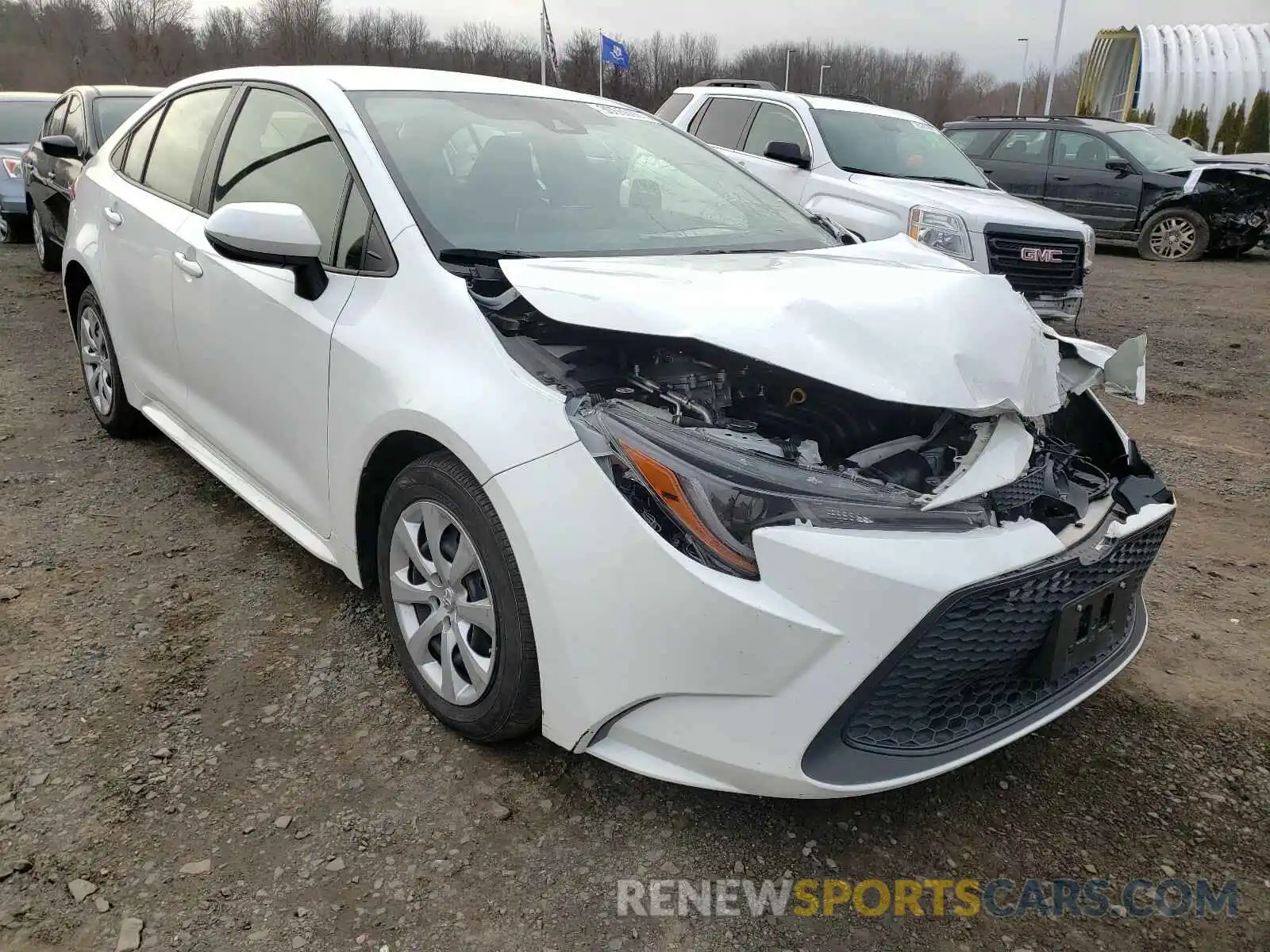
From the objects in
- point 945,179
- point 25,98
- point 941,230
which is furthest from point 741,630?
point 25,98

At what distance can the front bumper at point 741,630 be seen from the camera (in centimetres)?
171

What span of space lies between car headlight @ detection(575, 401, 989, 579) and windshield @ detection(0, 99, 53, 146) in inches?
410

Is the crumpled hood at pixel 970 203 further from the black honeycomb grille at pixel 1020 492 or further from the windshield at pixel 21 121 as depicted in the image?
the windshield at pixel 21 121

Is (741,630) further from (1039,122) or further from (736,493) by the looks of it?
(1039,122)

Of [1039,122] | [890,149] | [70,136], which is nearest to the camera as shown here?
[70,136]

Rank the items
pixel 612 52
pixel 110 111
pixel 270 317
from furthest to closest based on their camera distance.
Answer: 1. pixel 612 52
2. pixel 110 111
3. pixel 270 317

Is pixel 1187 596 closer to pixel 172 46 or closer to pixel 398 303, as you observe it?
pixel 398 303

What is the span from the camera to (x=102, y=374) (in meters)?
4.21

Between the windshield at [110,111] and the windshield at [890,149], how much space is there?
17.6ft

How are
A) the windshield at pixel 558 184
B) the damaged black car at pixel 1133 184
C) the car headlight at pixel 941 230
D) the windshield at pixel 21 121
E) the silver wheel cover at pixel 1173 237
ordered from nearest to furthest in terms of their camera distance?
the windshield at pixel 558 184
the car headlight at pixel 941 230
the windshield at pixel 21 121
the damaged black car at pixel 1133 184
the silver wheel cover at pixel 1173 237

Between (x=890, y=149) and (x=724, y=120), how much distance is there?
1489mm

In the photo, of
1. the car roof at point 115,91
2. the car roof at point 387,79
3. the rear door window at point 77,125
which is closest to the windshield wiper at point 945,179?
the car roof at point 387,79

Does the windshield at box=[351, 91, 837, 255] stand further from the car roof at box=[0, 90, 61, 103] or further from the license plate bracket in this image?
the car roof at box=[0, 90, 61, 103]

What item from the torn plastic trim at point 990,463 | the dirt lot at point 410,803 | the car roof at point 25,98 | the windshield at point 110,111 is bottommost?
the dirt lot at point 410,803
